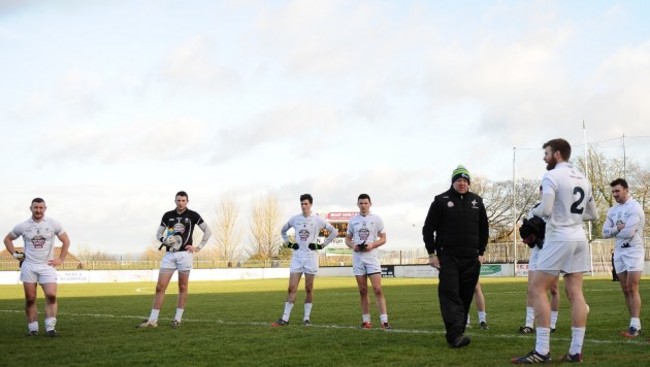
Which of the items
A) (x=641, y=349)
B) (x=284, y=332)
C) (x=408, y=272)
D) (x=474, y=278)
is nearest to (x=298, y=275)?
(x=284, y=332)

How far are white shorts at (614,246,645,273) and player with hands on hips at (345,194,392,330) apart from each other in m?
3.91

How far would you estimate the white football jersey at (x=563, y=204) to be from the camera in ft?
29.5

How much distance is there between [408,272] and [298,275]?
49285 mm

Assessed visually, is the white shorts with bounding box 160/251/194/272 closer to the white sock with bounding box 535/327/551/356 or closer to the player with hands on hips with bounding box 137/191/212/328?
the player with hands on hips with bounding box 137/191/212/328

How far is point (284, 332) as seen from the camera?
13.3 m

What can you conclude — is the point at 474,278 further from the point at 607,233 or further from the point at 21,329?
the point at 21,329

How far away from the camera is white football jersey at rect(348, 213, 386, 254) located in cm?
1462

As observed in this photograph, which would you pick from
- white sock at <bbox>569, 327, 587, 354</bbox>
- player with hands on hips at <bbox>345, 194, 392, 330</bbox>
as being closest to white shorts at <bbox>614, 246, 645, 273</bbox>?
player with hands on hips at <bbox>345, 194, 392, 330</bbox>

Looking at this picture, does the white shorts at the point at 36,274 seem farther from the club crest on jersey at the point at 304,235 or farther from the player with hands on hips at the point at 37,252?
the club crest on jersey at the point at 304,235

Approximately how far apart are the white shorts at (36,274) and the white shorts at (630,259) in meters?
9.27

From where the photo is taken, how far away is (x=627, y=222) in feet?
41.9

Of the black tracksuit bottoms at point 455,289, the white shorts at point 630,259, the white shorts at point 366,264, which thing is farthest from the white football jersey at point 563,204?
the white shorts at point 366,264


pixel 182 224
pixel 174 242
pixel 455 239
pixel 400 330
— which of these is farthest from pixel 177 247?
pixel 455 239

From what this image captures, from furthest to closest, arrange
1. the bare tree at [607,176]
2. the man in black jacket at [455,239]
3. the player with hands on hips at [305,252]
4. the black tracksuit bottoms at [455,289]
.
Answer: the bare tree at [607,176] → the player with hands on hips at [305,252] → the man in black jacket at [455,239] → the black tracksuit bottoms at [455,289]
